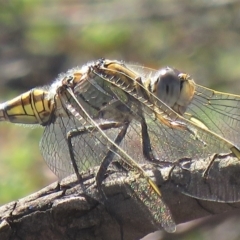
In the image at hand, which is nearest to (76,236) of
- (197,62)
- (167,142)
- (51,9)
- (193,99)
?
(167,142)

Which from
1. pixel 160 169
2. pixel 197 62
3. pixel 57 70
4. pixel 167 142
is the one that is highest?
pixel 57 70

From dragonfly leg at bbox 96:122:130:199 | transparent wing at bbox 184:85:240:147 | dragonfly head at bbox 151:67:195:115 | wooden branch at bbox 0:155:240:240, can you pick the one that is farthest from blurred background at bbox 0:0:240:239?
wooden branch at bbox 0:155:240:240

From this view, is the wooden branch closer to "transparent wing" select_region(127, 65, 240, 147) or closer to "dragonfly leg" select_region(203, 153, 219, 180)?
"dragonfly leg" select_region(203, 153, 219, 180)

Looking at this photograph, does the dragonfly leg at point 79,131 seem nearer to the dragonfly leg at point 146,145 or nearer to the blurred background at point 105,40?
the dragonfly leg at point 146,145

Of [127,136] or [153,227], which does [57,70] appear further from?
→ [153,227]

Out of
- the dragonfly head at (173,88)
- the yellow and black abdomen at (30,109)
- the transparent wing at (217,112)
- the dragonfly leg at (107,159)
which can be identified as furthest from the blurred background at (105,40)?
the dragonfly leg at (107,159)

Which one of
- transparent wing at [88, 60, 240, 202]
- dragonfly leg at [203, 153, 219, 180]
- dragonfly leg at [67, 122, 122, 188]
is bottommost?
dragonfly leg at [203, 153, 219, 180]
